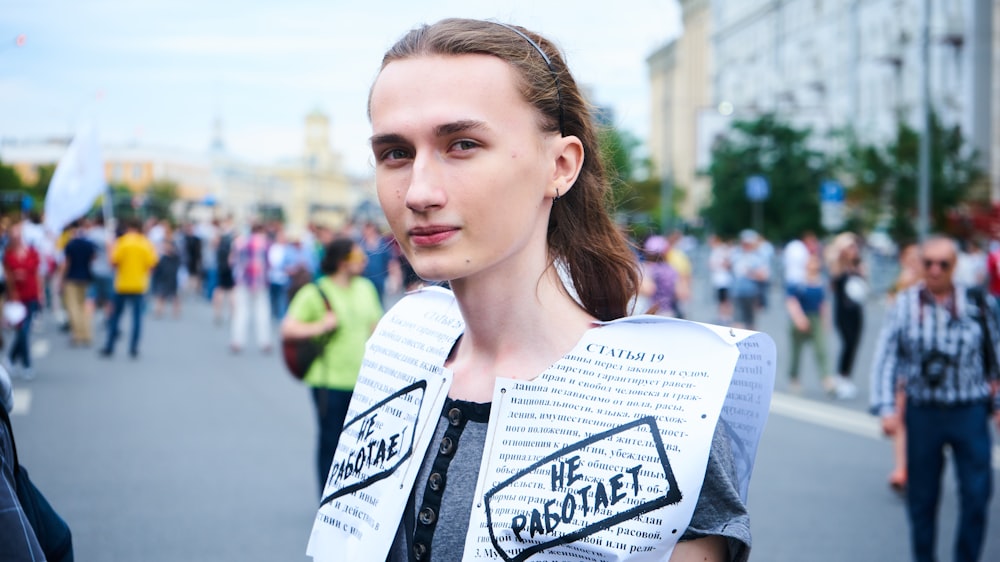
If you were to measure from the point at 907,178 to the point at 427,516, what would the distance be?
A: 3048cm

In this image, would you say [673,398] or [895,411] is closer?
[673,398]

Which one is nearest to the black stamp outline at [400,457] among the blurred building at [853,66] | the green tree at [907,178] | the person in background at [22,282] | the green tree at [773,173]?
the person in background at [22,282]

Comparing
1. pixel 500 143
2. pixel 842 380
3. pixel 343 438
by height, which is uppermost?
pixel 500 143

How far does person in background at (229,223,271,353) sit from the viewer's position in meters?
18.2

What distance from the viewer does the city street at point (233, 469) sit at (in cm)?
703

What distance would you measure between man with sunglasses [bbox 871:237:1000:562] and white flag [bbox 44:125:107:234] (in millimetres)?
9022

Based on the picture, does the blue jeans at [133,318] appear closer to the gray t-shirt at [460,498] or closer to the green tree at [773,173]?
the gray t-shirt at [460,498]

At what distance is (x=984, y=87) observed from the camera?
41.5m

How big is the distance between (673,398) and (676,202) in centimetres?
7934

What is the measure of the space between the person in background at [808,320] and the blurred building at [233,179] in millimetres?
45069

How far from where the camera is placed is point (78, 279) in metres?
17.8

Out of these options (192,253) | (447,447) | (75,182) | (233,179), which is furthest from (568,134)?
(233,179)

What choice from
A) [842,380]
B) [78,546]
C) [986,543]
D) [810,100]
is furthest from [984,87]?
[78,546]

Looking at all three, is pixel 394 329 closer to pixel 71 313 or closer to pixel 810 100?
pixel 71 313
